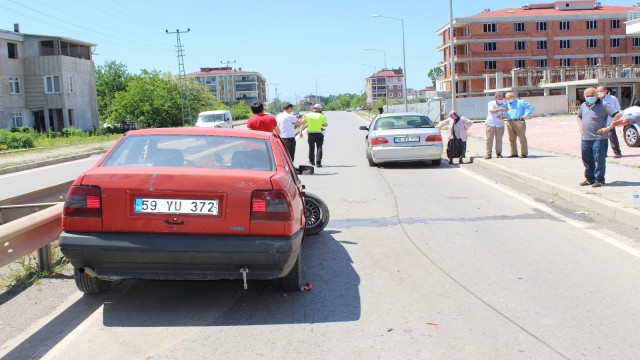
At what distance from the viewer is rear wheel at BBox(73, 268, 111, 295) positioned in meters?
5.08

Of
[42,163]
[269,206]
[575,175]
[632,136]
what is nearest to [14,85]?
[42,163]

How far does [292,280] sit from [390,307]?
871 mm

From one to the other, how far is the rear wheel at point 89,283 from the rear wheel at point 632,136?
15.7 meters

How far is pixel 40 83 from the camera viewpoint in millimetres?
53062

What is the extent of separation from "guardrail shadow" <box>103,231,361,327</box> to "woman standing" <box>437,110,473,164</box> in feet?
34.3

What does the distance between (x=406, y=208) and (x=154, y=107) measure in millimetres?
63643

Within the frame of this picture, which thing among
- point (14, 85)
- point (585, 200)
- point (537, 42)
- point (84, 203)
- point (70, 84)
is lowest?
point (585, 200)

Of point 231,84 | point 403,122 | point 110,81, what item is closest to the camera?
point 403,122

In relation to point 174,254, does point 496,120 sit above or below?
above

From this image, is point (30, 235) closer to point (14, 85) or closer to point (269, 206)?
point (269, 206)

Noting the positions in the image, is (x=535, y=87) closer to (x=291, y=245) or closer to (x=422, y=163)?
(x=422, y=163)

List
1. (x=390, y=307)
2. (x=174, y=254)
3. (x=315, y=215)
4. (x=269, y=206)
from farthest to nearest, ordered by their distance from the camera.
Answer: (x=315, y=215)
(x=390, y=307)
(x=269, y=206)
(x=174, y=254)

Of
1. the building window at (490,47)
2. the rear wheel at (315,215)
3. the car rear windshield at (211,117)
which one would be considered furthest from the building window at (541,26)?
the rear wheel at (315,215)

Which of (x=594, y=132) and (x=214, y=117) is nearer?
(x=594, y=132)
